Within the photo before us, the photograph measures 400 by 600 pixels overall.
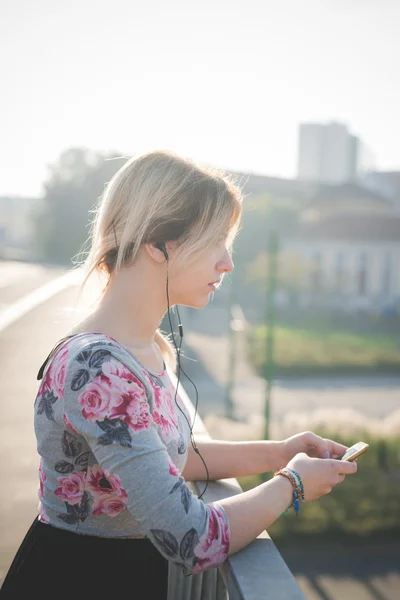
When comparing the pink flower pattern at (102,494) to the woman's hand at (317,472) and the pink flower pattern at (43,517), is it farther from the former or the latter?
the woman's hand at (317,472)

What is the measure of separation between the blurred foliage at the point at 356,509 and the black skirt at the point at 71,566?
491 centimetres

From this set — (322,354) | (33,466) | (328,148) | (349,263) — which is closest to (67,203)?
(349,263)

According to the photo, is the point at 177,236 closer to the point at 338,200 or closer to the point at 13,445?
the point at 13,445

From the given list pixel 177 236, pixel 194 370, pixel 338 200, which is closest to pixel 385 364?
pixel 194 370

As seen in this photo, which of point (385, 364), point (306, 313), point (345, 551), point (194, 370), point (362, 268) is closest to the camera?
point (345, 551)

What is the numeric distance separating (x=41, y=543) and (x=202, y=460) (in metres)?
0.51

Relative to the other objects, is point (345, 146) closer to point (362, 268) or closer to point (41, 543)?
point (362, 268)

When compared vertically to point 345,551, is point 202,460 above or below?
above

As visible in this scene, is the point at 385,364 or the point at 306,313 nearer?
the point at 385,364

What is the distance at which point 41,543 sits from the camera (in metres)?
1.26

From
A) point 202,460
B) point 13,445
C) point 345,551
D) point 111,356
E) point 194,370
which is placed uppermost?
point 111,356

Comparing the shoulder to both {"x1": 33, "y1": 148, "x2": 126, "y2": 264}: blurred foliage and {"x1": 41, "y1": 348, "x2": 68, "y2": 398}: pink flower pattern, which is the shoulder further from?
{"x1": 33, "y1": 148, "x2": 126, "y2": 264}: blurred foliage

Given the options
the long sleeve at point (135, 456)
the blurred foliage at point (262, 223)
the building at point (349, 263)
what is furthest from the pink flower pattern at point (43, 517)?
the building at point (349, 263)

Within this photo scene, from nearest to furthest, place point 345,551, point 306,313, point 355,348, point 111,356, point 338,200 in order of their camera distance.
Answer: point 111,356 < point 345,551 < point 355,348 < point 306,313 < point 338,200
